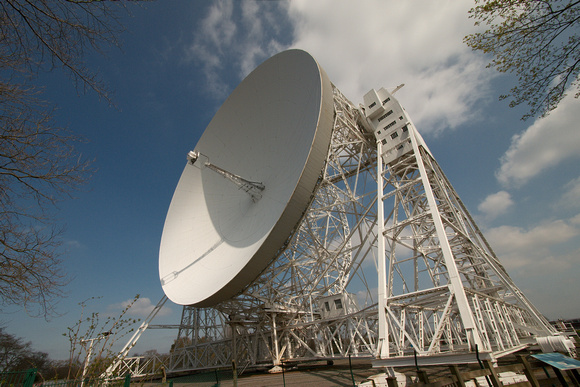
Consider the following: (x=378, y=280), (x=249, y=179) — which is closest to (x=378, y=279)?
(x=378, y=280)

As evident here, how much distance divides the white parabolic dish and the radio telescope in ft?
0.29

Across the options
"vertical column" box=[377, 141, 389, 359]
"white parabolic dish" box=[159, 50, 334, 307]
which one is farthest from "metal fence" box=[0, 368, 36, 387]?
"vertical column" box=[377, 141, 389, 359]

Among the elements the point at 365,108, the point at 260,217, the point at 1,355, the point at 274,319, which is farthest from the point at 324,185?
the point at 1,355

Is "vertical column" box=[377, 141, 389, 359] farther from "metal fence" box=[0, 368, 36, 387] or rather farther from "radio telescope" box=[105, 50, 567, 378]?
"metal fence" box=[0, 368, 36, 387]

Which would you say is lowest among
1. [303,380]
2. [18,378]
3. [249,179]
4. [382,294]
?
[303,380]

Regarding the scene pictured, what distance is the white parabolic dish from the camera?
576 inches

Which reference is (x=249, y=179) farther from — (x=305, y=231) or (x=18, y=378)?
(x=18, y=378)

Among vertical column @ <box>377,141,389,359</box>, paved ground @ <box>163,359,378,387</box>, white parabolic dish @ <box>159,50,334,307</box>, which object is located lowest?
paved ground @ <box>163,359,378,387</box>

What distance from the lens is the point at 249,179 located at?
19.7 m

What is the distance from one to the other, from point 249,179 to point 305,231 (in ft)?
16.5

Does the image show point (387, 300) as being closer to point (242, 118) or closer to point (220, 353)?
point (242, 118)

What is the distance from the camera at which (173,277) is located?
733 inches

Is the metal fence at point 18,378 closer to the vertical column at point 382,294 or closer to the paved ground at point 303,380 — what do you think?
the paved ground at point 303,380

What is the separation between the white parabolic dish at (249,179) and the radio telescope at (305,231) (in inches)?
3.5
